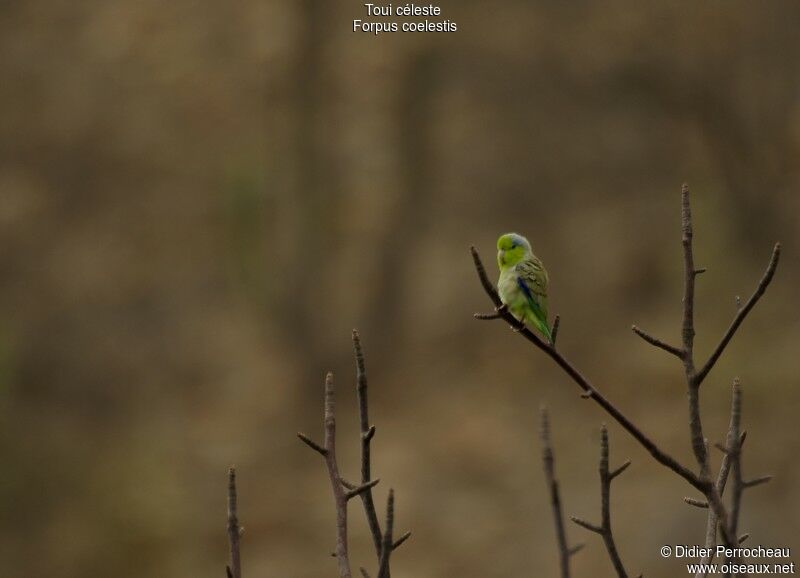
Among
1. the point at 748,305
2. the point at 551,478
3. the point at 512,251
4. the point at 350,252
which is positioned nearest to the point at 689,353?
the point at 748,305

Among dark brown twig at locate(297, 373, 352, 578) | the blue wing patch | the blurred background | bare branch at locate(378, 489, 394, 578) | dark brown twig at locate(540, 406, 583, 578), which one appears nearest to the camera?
dark brown twig at locate(540, 406, 583, 578)

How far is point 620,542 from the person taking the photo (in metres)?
5.48

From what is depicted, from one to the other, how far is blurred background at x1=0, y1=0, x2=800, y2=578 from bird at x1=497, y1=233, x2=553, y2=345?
403 centimetres

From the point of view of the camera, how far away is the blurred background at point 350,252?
5816mm

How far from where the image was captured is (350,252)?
634 centimetres

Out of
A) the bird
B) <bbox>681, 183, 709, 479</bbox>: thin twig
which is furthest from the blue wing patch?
<bbox>681, 183, 709, 479</bbox>: thin twig

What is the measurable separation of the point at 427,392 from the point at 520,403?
535 mm

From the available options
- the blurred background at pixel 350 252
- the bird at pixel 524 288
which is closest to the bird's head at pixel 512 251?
the bird at pixel 524 288

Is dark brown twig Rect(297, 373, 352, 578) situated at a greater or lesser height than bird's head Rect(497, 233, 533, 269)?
lesser

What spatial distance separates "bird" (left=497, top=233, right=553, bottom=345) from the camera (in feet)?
5.73

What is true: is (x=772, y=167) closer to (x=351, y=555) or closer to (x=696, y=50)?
(x=696, y=50)

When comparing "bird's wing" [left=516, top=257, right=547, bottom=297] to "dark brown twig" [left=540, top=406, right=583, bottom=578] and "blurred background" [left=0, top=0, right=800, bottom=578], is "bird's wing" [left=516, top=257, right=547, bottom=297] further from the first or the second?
"blurred background" [left=0, top=0, right=800, bottom=578]

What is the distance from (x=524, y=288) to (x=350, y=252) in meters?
4.62

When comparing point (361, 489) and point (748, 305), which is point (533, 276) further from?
point (361, 489)
